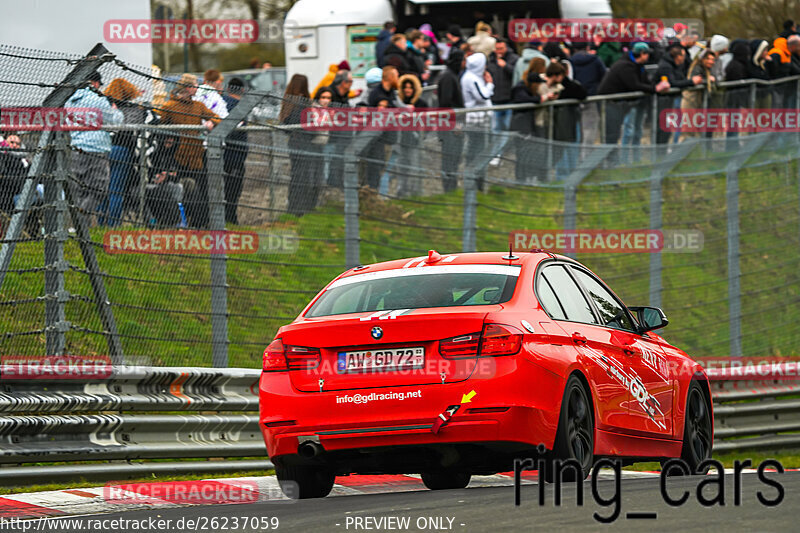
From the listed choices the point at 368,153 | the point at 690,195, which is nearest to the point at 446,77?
the point at 690,195

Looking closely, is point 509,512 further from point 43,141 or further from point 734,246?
point 734,246

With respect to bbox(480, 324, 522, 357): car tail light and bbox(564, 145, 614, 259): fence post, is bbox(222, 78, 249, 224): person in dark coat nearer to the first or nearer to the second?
bbox(480, 324, 522, 357): car tail light

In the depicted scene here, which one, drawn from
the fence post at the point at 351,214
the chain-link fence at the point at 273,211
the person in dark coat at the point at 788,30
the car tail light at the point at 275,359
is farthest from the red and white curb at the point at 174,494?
the person in dark coat at the point at 788,30

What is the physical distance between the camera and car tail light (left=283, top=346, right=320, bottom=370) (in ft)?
27.6

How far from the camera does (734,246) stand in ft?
59.6

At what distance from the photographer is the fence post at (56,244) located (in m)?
10.0

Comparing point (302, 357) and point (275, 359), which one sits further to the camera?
point (275, 359)

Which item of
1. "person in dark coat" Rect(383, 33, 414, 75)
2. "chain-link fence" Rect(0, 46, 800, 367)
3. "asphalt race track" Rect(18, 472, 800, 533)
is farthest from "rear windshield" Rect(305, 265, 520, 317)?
"person in dark coat" Rect(383, 33, 414, 75)

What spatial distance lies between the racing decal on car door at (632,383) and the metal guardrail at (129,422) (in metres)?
2.78

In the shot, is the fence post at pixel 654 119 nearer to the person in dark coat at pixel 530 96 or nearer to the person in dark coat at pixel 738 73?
the person in dark coat at pixel 738 73

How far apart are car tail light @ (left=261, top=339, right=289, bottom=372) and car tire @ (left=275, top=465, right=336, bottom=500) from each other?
582 millimetres

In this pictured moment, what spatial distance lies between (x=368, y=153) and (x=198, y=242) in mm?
2551

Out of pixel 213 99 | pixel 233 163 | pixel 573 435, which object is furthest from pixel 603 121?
pixel 573 435

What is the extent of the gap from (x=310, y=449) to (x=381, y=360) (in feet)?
2.13
